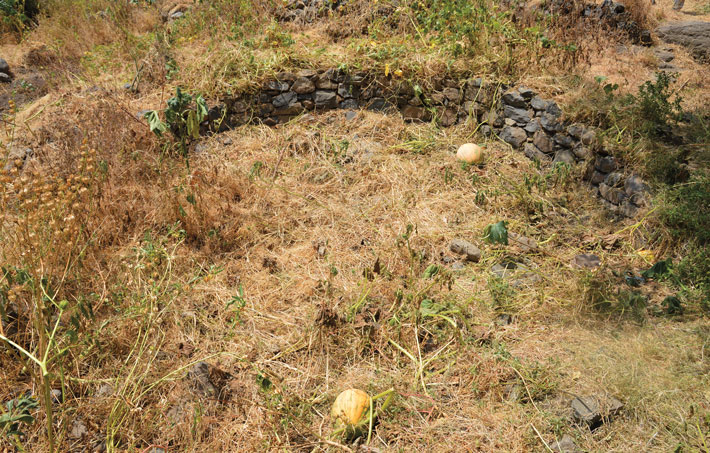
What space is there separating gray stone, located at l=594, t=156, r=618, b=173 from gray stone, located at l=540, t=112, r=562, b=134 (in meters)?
0.55

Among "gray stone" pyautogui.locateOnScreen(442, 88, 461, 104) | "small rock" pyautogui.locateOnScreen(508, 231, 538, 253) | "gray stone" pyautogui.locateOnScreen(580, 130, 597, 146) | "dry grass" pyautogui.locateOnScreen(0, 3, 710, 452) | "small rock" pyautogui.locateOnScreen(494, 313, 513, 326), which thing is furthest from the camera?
"gray stone" pyautogui.locateOnScreen(442, 88, 461, 104)

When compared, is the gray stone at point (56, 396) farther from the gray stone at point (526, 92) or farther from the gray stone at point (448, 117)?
the gray stone at point (526, 92)

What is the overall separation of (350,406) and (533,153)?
11.7 feet

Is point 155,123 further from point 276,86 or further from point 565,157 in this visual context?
point 565,157

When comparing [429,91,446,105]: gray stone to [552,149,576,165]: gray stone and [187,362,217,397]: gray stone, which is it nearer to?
[552,149,576,165]: gray stone

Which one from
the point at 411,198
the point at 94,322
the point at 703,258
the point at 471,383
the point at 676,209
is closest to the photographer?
the point at 471,383

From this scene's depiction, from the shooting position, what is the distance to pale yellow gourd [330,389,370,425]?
275 cm

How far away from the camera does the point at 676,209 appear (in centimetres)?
392

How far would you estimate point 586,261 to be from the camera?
13.1 feet

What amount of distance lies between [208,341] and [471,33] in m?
4.46

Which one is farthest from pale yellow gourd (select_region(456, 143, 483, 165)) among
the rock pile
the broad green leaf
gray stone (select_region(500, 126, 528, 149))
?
the rock pile

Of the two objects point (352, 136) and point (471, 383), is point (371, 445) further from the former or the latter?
point (352, 136)

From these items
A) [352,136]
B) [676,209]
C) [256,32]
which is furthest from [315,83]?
[676,209]

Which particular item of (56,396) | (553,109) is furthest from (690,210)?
(56,396)
